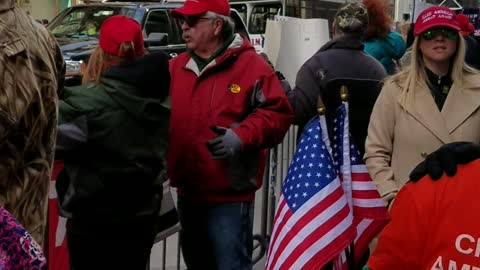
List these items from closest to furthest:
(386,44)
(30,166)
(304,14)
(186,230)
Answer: (30,166)
(186,230)
(386,44)
(304,14)

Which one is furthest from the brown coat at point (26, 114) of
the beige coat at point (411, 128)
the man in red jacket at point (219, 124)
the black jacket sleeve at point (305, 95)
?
the black jacket sleeve at point (305, 95)

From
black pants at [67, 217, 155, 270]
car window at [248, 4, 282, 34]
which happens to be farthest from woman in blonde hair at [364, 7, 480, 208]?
car window at [248, 4, 282, 34]

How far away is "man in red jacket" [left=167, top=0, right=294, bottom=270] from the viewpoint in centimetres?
421

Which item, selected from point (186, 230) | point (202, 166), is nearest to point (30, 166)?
point (202, 166)

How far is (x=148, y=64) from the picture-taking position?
12.8 feet

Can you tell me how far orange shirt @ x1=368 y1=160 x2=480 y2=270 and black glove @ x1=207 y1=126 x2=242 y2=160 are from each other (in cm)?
170

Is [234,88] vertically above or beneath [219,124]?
above

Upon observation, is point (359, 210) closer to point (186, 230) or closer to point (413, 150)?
point (413, 150)

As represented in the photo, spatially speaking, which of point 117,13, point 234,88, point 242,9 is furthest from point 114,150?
point 242,9

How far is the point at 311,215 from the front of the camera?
325 cm

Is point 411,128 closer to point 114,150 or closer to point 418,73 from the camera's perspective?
point 418,73

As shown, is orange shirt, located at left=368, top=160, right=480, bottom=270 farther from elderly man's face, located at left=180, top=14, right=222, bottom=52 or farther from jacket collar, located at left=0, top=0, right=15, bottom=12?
elderly man's face, located at left=180, top=14, right=222, bottom=52

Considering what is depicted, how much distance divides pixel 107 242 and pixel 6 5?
1.58 metres

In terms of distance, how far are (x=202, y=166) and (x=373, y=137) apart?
882mm
